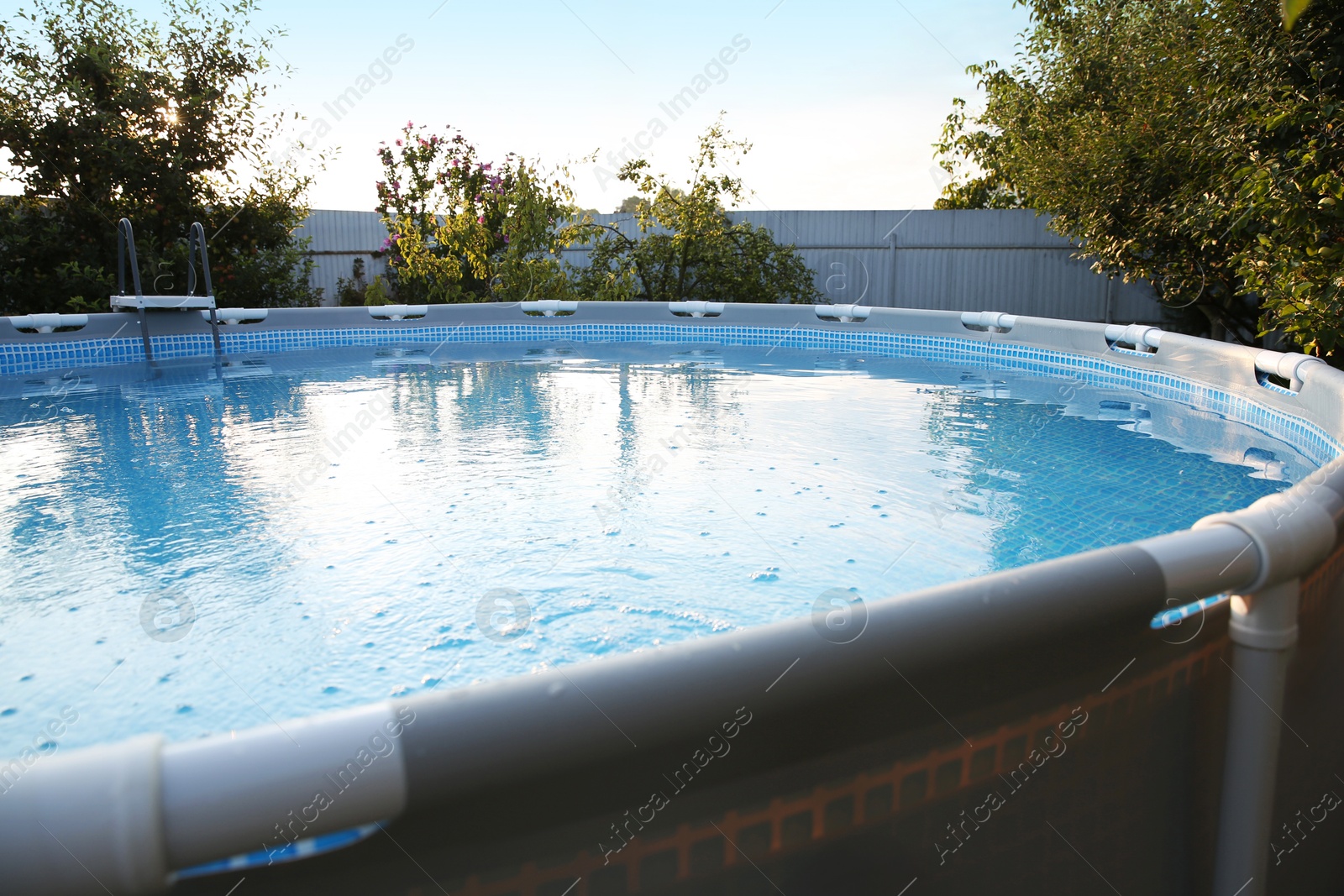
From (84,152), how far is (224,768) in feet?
39.2

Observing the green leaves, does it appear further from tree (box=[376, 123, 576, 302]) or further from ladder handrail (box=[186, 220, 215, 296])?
tree (box=[376, 123, 576, 302])

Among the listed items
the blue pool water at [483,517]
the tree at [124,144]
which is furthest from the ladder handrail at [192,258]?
the blue pool water at [483,517]

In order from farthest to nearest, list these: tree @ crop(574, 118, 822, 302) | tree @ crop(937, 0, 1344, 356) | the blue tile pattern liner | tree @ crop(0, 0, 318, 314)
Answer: tree @ crop(574, 118, 822, 302), tree @ crop(0, 0, 318, 314), the blue tile pattern liner, tree @ crop(937, 0, 1344, 356)

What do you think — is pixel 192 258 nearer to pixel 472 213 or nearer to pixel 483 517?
pixel 472 213

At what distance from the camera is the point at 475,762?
577 mm

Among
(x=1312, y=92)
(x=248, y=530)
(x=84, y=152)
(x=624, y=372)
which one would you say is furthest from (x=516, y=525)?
(x=84, y=152)

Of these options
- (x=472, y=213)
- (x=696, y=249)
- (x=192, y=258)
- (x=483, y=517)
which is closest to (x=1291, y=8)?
(x=483, y=517)

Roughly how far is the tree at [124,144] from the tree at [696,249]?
4.40 metres

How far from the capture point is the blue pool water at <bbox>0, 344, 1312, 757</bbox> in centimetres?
257

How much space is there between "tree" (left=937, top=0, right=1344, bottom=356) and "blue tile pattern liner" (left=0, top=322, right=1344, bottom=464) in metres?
0.69

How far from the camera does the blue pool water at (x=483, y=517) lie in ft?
8.42

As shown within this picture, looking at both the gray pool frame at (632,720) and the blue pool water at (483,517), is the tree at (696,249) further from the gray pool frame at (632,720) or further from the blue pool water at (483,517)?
the gray pool frame at (632,720)

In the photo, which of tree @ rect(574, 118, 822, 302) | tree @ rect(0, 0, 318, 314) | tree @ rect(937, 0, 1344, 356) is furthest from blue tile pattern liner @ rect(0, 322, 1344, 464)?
tree @ rect(574, 118, 822, 302)

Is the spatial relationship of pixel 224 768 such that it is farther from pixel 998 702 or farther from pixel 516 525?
pixel 516 525
